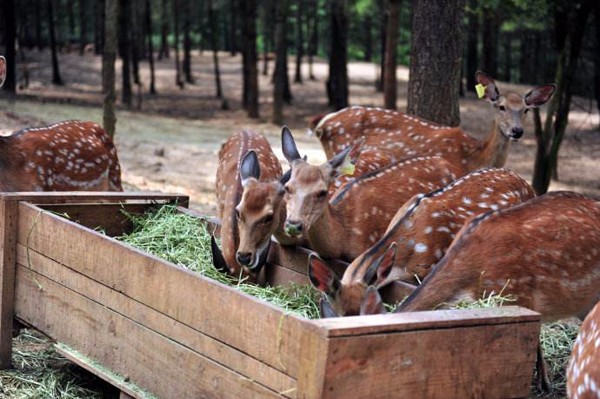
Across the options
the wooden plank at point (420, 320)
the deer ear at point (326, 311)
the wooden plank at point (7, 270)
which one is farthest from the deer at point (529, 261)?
the wooden plank at point (7, 270)

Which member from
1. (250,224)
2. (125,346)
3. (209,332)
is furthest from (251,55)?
(209,332)

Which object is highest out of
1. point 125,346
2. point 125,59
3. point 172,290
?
point 125,59

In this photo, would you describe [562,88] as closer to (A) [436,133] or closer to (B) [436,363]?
(A) [436,133]

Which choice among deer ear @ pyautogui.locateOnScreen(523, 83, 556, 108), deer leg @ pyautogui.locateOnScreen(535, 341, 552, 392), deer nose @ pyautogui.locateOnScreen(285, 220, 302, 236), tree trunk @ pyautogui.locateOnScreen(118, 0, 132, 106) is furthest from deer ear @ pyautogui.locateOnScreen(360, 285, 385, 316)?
tree trunk @ pyautogui.locateOnScreen(118, 0, 132, 106)

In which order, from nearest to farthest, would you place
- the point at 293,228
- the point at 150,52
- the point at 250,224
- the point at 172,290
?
1. the point at 172,290
2. the point at 293,228
3. the point at 250,224
4. the point at 150,52

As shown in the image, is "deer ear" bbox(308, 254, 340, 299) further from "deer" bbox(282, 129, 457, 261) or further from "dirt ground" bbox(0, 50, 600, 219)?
"dirt ground" bbox(0, 50, 600, 219)

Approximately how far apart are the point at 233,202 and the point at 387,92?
1061 cm

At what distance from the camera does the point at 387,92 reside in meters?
15.9

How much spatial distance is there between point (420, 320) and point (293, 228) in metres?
1.71

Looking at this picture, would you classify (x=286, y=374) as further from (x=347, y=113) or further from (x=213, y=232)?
(x=347, y=113)

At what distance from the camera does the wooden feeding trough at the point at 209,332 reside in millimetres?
3230

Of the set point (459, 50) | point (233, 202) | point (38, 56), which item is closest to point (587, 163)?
point (459, 50)

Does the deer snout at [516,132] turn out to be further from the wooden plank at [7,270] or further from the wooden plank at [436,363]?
the wooden plank at [436,363]

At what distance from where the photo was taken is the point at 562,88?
37.5 ft
